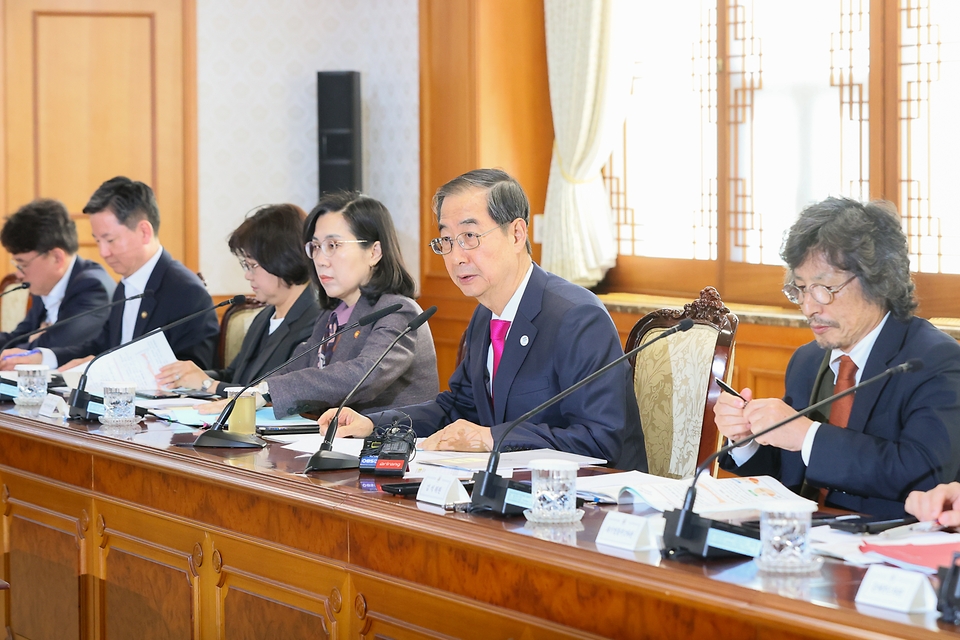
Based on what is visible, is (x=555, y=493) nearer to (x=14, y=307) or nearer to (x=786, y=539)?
(x=786, y=539)

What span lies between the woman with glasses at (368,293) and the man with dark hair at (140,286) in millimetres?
858

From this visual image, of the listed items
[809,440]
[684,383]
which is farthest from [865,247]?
[684,383]

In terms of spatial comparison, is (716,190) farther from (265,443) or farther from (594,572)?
(594,572)

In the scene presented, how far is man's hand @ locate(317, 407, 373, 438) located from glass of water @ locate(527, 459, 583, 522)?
80 cm

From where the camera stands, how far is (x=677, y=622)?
1.46m

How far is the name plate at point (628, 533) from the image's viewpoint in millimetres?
1571

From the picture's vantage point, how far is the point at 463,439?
2271 mm

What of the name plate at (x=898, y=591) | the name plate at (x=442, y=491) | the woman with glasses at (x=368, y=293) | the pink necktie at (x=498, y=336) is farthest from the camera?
the woman with glasses at (x=368, y=293)

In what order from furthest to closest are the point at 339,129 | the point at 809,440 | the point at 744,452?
the point at 339,129 < the point at 744,452 < the point at 809,440

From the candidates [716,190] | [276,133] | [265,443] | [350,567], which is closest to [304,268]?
[265,443]

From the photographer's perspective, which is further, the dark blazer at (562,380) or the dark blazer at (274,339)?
the dark blazer at (274,339)

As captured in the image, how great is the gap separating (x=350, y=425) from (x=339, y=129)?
3.32 metres

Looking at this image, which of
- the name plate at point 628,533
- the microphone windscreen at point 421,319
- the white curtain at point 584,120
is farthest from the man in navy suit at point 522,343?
the white curtain at point 584,120

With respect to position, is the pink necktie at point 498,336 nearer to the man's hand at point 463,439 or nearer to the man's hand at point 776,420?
the man's hand at point 463,439
